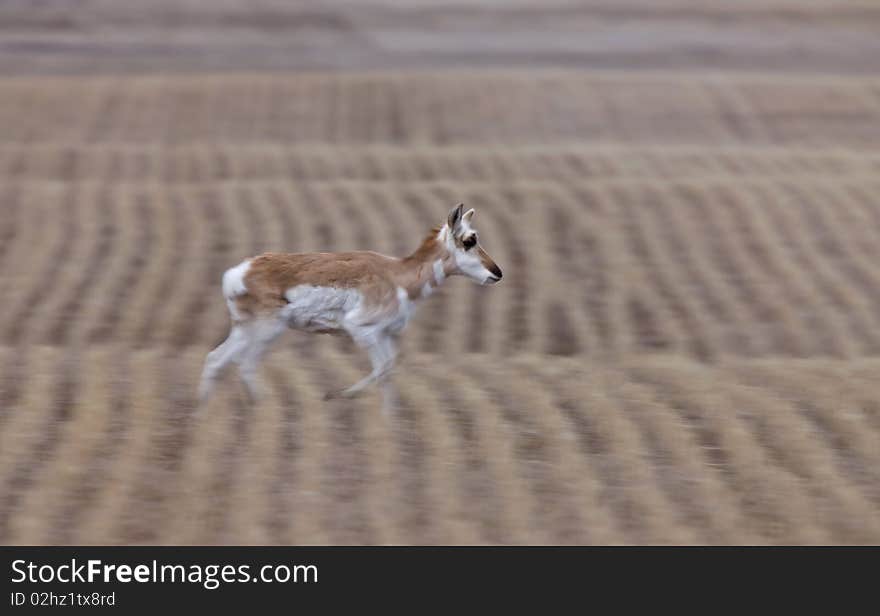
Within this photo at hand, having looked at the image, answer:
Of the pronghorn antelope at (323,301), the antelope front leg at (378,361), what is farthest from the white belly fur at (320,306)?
the antelope front leg at (378,361)

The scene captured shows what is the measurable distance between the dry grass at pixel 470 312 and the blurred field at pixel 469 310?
3cm

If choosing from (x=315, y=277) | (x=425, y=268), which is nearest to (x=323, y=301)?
(x=315, y=277)

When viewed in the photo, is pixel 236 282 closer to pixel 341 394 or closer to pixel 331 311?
pixel 331 311

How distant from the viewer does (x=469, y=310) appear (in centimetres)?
1334

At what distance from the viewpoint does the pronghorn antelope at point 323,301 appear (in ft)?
30.1

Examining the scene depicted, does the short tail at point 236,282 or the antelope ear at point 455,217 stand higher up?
the antelope ear at point 455,217

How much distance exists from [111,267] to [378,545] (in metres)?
7.96

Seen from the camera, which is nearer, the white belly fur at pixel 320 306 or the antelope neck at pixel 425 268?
the white belly fur at pixel 320 306

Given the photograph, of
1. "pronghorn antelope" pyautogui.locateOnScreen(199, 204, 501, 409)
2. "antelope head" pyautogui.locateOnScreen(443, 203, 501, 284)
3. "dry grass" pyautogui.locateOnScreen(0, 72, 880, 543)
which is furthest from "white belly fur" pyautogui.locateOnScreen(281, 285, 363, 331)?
"antelope head" pyautogui.locateOnScreen(443, 203, 501, 284)

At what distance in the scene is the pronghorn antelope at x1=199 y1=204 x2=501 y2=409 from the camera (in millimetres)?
9164

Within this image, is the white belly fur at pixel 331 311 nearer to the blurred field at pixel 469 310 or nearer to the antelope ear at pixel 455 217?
the blurred field at pixel 469 310

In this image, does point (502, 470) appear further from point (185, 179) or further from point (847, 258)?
point (185, 179)

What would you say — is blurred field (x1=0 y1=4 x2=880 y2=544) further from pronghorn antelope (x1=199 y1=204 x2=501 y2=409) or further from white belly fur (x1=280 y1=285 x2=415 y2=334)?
white belly fur (x1=280 y1=285 x2=415 y2=334)

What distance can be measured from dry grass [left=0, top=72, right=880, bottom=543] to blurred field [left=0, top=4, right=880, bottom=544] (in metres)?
0.03
